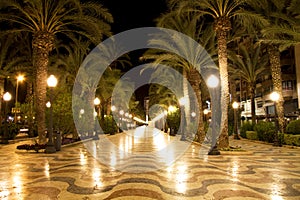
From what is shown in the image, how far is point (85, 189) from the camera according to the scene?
7.28m

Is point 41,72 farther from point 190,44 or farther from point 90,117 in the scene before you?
point 190,44

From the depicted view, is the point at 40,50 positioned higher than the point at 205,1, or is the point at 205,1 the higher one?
the point at 205,1

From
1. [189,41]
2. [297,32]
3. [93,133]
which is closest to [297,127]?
[297,32]

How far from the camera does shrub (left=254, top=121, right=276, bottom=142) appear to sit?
21.5m

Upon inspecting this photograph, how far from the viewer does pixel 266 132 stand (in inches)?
874

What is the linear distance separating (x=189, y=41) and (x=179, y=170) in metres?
13.4

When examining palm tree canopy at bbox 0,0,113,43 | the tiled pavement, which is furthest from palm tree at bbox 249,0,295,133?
the tiled pavement

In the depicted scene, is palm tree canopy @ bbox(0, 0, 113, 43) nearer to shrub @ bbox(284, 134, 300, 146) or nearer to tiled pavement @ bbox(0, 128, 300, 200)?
tiled pavement @ bbox(0, 128, 300, 200)

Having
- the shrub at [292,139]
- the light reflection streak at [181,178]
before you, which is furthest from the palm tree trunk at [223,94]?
the light reflection streak at [181,178]

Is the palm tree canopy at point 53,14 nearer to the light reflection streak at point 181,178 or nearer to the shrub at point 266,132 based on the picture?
the light reflection streak at point 181,178

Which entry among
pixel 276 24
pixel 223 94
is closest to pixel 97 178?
pixel 223 94

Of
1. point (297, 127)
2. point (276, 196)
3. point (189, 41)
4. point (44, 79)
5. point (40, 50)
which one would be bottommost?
point (276, 196)

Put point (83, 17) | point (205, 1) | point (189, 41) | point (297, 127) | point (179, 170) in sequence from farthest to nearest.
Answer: point (189, 41) → point (297, 127) → point (83, 17) → point (205, 1) → point (179, 170)

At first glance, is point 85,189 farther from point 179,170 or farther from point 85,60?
point 85,60
